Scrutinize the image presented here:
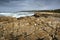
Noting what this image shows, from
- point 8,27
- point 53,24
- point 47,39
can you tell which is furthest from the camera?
point 53,24

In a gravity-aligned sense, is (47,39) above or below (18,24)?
below

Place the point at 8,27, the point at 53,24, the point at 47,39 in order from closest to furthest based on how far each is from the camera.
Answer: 1. the point at 47,39
2. the point at 8,27
3. the point at 53,24

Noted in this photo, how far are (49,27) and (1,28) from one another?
9.28ft

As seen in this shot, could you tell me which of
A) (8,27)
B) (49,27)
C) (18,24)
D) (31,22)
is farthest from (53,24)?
(8,27)

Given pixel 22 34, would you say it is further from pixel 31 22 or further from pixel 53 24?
pixel 53 24

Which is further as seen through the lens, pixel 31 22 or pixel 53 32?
pixel 31 22

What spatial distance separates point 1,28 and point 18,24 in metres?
1.02

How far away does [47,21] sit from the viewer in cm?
1047

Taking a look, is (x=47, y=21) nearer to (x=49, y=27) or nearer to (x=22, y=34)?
(x=49, y=27)

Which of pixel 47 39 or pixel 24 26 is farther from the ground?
pixel 24 26

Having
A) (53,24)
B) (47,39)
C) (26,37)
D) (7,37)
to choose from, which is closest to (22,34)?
(26,37)

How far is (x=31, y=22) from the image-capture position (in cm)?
1012

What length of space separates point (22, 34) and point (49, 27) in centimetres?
184

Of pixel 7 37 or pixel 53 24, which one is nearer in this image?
pixel 7 37
